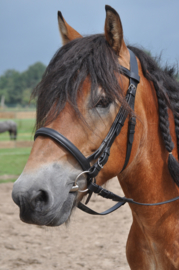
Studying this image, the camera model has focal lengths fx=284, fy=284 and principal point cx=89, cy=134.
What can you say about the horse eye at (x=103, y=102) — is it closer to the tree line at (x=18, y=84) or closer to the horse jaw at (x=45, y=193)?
the horse jaw at (x=45, y=193)

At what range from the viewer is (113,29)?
1.96 metres

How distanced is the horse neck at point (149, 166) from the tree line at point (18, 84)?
2296 inches

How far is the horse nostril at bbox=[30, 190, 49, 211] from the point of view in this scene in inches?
62.0

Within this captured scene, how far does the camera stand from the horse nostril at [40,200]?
1.57 m

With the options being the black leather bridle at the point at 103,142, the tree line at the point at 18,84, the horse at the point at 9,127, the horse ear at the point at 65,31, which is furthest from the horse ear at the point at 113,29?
the tree line at the point at 18,84

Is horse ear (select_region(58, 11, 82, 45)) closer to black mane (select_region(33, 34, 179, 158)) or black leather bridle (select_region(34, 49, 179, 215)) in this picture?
black mane (select_region(33, 34, 179, 158))

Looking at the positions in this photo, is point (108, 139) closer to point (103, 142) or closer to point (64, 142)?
point (103, 142)

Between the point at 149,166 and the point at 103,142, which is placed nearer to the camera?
the point at 103,142

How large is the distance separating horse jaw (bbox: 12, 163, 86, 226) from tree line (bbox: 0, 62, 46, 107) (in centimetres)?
5873

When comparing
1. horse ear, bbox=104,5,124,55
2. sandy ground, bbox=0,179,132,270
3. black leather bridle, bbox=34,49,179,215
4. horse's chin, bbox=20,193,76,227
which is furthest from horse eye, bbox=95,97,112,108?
sandy ground, bbox=0,179,132,270

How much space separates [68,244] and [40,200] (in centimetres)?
336

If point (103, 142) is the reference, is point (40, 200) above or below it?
below

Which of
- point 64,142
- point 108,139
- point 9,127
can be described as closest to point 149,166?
point 108,139

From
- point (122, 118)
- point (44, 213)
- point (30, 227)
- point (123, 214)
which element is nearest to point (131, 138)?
point (122, 118)
